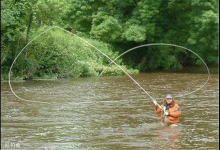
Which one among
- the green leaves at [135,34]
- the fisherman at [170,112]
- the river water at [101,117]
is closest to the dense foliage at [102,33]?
the green leaves at [135,34]

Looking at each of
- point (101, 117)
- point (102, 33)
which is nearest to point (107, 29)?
point (102, 33)

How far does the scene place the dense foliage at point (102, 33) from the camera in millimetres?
27266

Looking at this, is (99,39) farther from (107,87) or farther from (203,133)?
(203,133)

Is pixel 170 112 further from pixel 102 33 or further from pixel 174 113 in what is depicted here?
pixel 102 33

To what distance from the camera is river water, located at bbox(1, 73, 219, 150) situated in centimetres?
1265

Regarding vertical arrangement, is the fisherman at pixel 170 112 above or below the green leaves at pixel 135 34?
below

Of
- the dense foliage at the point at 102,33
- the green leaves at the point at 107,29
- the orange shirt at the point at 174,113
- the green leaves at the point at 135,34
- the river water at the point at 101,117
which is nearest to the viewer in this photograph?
the river water at the point at 101,117

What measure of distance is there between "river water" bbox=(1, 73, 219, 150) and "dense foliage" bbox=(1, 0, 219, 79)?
2.55 metres

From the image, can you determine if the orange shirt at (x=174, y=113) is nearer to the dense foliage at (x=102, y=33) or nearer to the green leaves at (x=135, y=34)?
the dense foliage at (x=102, y=33)

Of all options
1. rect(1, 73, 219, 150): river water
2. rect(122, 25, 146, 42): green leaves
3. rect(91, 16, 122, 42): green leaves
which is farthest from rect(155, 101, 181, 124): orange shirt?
rect(91, 16, 122, 42): green leaves

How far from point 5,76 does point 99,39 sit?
10368mm

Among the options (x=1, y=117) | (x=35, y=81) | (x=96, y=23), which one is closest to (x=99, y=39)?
(x=96, y=23)

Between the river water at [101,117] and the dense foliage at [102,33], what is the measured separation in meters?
2.55

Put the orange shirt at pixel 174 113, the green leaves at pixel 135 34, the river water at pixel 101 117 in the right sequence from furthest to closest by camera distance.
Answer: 1. the green leaves at pixel 135 34
2. the orange shirt at pixel 174 113
3. the river water at pixel 101 117
